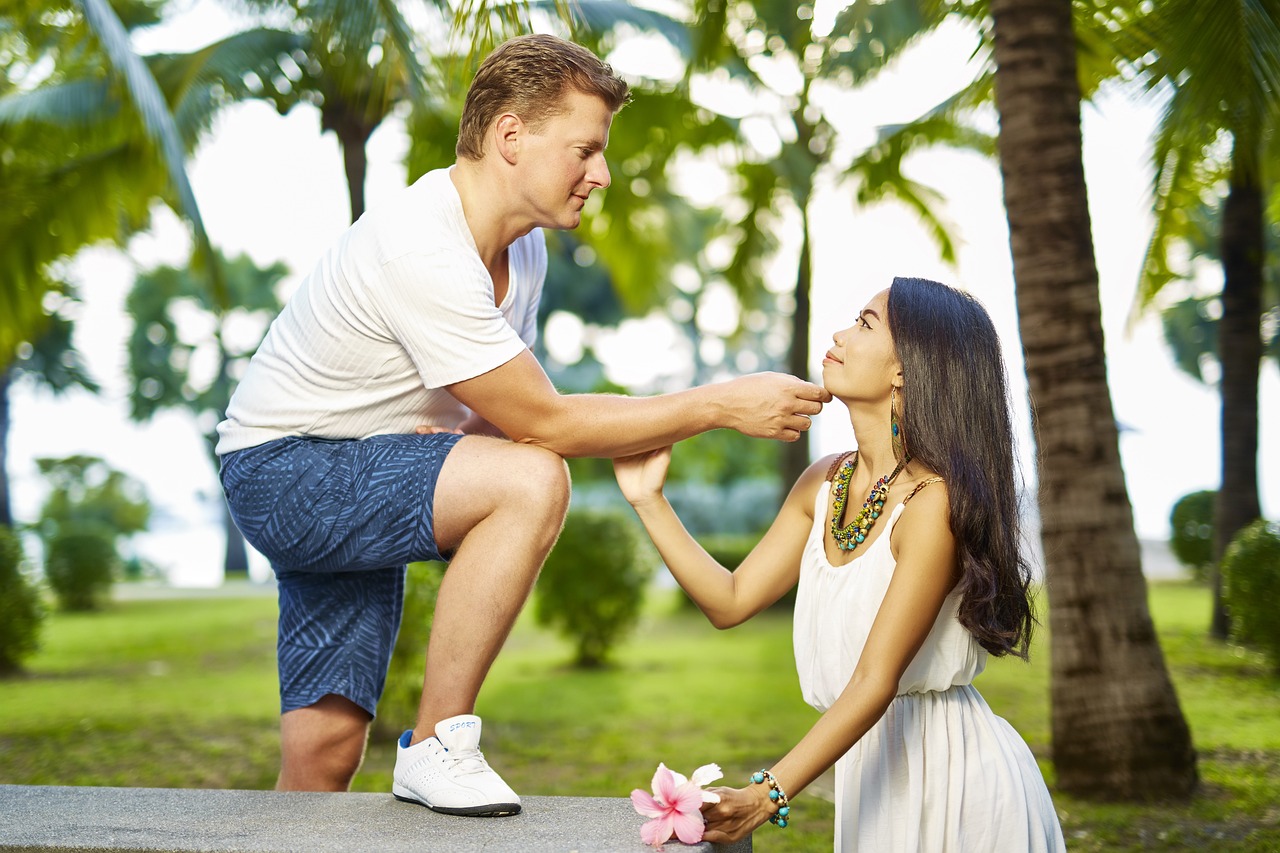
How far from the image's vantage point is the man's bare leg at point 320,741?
331 centimetres

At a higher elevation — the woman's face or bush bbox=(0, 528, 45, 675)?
the woman's face

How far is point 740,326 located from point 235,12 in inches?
341

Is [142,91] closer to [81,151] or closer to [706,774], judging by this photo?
[81,151]

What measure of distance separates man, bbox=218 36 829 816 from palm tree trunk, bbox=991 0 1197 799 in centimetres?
272

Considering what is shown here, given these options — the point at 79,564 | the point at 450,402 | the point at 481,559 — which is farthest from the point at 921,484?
the point at 79,564

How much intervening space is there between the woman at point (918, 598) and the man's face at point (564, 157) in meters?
0.77

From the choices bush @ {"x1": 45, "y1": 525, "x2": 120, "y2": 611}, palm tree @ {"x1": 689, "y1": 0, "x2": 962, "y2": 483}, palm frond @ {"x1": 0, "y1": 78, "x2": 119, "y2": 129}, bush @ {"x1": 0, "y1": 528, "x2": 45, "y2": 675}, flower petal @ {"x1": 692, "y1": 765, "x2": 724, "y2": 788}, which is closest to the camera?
flower petal @ {"x1": 692, "y1": 765, "x2": 724, "y2": 788}

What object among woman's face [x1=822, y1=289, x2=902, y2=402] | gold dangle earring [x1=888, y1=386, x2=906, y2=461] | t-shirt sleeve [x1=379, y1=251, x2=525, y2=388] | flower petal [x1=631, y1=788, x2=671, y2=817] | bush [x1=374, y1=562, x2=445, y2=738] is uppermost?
t-shirt sleeve [x1=379, y1=251, x2=525, y2=388]

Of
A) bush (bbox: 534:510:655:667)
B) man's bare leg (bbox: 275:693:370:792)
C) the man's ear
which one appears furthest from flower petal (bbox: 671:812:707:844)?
bush (bbox: 534:510:655:667)

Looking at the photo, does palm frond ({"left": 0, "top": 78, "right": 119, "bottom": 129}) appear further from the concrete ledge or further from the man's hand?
the man's hand

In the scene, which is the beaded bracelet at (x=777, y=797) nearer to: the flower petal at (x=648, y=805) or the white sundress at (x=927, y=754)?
the flower petal at (x=648, y=805)

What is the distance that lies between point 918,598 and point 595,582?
904cm

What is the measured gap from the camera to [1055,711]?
17.4 ft

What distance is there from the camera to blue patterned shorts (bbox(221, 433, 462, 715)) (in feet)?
9.36
